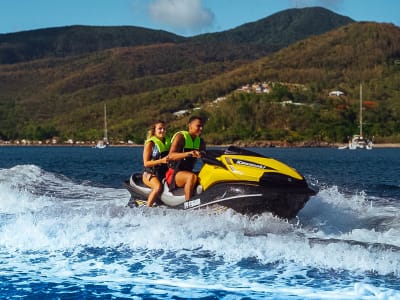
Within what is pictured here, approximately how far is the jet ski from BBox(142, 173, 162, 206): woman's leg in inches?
26.7

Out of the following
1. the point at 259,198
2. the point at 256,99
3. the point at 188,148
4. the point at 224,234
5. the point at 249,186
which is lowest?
the point at 224,234

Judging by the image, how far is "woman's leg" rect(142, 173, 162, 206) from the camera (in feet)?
28.0

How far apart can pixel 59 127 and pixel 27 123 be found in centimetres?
1154

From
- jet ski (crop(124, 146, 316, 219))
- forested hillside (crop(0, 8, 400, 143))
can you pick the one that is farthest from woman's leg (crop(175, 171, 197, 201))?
forested hillside (crop(0, 8, 400, 143))

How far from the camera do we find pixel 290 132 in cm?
10700

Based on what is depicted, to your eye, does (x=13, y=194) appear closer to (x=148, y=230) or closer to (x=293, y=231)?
(x=148, y=230)

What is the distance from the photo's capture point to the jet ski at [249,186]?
7.40 meters

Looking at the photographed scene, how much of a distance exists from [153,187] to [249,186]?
169 centimetres

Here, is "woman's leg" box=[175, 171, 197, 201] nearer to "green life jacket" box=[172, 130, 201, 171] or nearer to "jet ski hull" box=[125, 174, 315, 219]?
"green life jacket" box=[172, 130, 201, 171]

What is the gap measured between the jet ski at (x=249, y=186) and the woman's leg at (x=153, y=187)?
0.68 meters

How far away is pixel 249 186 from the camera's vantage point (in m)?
7.45

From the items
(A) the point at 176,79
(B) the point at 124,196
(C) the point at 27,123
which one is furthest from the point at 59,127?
(B) the point at 124,196

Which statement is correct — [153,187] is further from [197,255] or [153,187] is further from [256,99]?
[256,99]

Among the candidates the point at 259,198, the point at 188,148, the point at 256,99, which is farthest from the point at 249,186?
the point at 256,99
